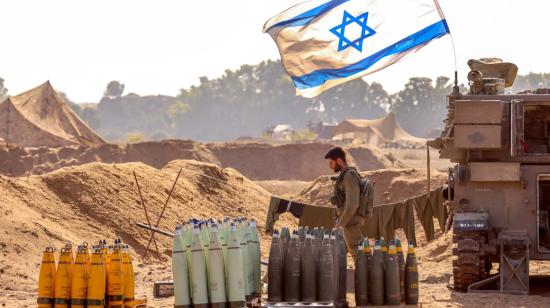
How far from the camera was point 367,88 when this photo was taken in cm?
15538

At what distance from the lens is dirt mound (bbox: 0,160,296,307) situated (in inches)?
621

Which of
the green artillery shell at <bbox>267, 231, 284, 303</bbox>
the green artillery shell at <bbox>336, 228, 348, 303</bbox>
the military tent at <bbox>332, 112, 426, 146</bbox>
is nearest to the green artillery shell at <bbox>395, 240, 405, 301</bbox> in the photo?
the green artillery shell at <bbox>336, 228, 348, 303</bbox>

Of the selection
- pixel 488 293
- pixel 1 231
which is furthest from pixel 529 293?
pixel 1 231

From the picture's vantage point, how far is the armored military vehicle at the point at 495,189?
13086 mm

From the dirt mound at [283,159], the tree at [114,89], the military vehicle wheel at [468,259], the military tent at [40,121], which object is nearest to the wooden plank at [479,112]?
the military vehicle wheel at [468,259]

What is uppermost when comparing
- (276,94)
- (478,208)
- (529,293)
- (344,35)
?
(276,94)

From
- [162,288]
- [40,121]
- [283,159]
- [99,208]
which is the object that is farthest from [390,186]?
[40,121]

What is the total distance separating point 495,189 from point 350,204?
87.4 inches

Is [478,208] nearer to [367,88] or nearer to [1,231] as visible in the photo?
[1,231]

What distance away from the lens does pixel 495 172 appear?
13.5 metres

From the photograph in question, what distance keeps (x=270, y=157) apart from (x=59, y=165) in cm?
1229

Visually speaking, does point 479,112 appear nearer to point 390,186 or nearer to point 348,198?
point 348,198

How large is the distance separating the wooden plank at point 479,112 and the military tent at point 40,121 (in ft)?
111

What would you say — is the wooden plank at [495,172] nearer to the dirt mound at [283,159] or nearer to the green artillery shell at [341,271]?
the green artillery shell at [341,271]
